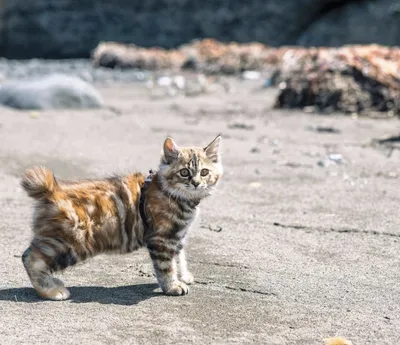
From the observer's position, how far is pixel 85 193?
184 inches

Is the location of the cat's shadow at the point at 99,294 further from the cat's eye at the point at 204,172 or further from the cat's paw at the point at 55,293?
the cat's eye at the point at 204,172

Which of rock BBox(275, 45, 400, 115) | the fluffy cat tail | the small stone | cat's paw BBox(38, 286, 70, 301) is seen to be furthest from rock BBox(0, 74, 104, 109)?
cat's paw BBox(38, 286, 70, 301)

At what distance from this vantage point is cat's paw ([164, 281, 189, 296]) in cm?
463

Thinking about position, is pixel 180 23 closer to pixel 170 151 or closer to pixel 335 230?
pixel 335 230

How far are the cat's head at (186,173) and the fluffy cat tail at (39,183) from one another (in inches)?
25.8

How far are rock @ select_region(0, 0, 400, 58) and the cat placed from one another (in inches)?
644

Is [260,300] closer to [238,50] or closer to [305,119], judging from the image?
[305,119]

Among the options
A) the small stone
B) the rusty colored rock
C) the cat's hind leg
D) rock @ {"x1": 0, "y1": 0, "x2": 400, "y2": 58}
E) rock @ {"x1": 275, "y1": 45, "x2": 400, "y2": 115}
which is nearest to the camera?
the cat's hind leg

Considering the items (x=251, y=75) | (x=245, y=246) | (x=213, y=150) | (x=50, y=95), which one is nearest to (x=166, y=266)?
(x=213, y=150)

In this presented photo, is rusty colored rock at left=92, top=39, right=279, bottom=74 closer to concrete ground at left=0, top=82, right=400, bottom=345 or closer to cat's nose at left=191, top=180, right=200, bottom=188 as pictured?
concrete ground at left=0, top=82, right=400, bottom=345

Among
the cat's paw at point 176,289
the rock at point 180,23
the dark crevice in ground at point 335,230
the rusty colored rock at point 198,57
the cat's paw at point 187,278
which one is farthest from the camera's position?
the rock at point 180,23

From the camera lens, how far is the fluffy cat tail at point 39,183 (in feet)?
14.9

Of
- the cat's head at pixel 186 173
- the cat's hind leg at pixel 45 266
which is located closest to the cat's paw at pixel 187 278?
the cat's head at pixel 186 173

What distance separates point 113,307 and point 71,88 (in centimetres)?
822
